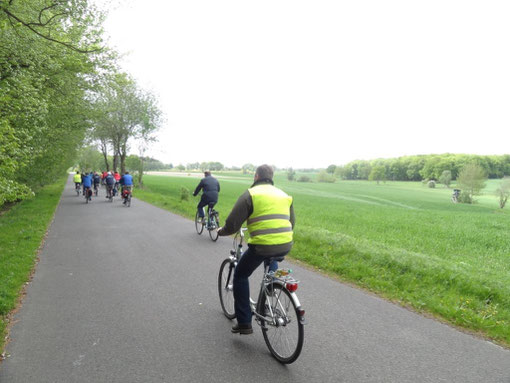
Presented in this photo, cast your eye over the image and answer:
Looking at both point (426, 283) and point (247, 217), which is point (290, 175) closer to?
point (426, 283)

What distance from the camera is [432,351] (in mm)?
3357

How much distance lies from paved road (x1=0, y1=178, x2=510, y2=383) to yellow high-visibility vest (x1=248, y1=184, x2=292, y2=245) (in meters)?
1.31

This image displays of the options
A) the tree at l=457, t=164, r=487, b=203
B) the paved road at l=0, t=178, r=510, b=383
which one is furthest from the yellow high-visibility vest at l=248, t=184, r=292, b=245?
the tree at l=457, t=164, r=487, b=203

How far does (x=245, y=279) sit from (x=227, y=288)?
0.87 metres

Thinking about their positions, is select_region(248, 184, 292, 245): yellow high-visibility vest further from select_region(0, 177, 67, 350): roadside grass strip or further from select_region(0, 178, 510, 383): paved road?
select_region(0, 177, 67, 350): roadside grass strip

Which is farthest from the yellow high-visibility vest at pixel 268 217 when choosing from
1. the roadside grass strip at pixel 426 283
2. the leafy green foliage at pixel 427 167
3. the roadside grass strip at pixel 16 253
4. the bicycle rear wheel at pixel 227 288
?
the leafy green foliage at pixel 427 167

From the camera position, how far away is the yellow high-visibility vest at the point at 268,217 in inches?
119

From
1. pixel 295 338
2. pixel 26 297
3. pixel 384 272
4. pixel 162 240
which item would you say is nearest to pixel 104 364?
pixel 295 338

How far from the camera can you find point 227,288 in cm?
411

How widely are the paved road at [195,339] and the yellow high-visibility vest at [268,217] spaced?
4.28ft

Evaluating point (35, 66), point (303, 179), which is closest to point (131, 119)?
point (35, 66)

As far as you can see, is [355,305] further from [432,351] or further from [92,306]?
[92,306]

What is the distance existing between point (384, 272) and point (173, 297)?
4.08 meters

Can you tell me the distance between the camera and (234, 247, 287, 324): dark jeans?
10.6 feet
